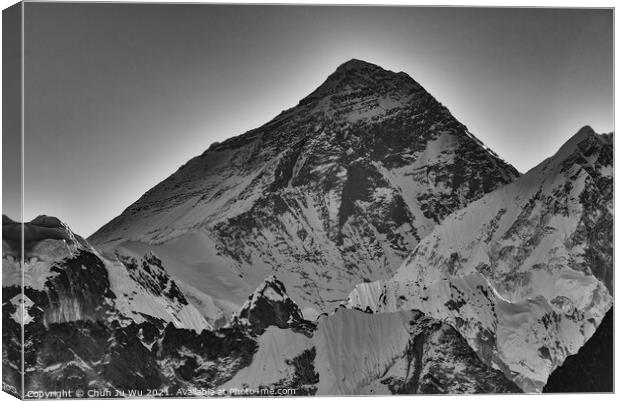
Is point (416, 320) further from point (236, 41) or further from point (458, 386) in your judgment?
point (236, 41)

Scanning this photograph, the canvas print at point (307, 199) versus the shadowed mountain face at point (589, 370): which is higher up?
the canvas print at point (307, 199)

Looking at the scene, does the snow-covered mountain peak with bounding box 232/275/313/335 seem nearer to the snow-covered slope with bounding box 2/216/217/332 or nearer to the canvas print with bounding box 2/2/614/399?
the canvas print with bounding box 2/2/614/399

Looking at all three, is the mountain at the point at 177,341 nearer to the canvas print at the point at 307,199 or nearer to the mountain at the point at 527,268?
the canvas print at the point at 307,199

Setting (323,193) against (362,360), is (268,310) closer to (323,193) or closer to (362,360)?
(362,360)

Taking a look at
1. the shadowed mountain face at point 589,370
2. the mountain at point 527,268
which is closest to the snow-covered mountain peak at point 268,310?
the mountain at point 527,268

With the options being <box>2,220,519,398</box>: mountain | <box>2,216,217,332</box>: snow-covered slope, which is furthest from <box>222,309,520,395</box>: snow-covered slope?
<box>2,216,217,332</box>: snow-covered slope

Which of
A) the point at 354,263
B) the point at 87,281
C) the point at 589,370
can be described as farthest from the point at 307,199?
the point at 589,370
